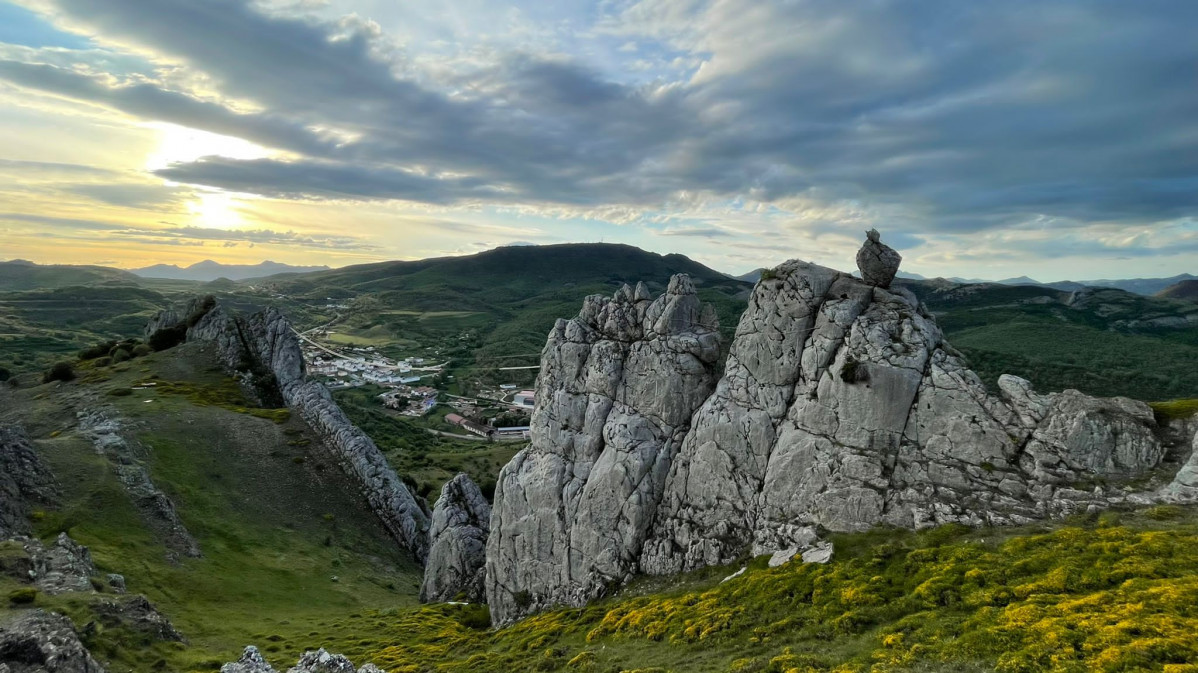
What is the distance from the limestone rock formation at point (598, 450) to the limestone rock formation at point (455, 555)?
31.5 feet

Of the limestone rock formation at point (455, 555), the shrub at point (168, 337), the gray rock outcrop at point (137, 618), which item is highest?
the shrub at point (168, 337)

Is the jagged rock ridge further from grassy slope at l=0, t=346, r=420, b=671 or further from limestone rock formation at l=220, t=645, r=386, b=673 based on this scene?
grassy slope at l=0, t=346, r=420, b=671

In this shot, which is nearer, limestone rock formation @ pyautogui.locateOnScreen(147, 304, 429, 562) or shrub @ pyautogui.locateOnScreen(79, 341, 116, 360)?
limestone rock formation @ pyautogui.locateOnScreen(147, 304, 429, 562)

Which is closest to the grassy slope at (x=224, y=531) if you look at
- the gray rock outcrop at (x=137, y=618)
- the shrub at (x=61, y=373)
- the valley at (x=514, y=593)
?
the valley at (x=514, y=593)

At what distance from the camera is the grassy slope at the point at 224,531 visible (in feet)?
169

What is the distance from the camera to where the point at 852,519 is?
3831 centimetres

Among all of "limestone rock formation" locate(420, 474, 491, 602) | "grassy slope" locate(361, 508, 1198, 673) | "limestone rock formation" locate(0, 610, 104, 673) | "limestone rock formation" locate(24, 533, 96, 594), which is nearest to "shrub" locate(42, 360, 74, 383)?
"limestone rock formation" locate(24, 533, 96, 594)

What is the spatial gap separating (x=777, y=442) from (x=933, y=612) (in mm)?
17311

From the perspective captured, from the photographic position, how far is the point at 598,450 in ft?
176

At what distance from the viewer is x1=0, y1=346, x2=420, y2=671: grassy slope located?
51406 mm

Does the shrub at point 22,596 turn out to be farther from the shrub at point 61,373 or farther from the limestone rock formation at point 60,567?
the shrub at point 61,373

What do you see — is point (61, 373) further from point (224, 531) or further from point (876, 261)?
point (876, 261)

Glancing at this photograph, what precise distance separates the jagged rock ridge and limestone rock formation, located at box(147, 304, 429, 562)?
41.9 m

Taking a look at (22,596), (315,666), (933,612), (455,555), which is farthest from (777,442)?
(22,596)
